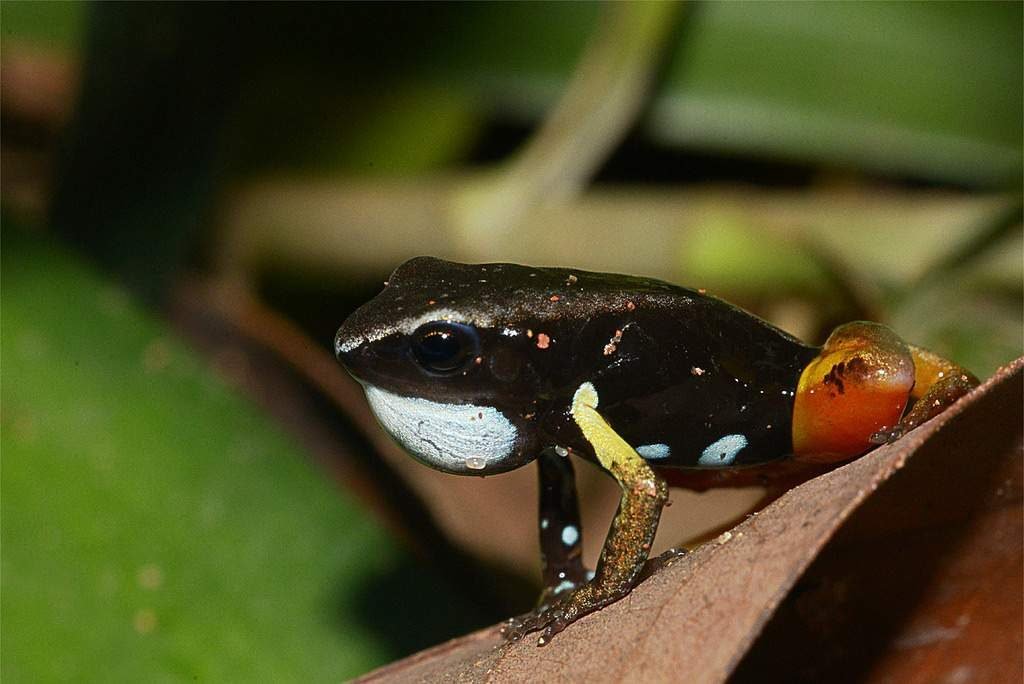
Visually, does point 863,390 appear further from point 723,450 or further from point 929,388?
point 723,450

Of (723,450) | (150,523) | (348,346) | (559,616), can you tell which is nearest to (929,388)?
(723,450)

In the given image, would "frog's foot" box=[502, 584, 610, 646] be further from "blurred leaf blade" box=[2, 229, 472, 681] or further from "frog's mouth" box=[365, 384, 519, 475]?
"blurred leaf blade" box=[2, 229, 472, 681]

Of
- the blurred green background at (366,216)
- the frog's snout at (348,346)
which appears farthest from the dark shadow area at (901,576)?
the blurred green background at (366,216)

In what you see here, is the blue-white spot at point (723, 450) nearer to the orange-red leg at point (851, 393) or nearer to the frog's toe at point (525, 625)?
the orange-red leg at point (851, 393)

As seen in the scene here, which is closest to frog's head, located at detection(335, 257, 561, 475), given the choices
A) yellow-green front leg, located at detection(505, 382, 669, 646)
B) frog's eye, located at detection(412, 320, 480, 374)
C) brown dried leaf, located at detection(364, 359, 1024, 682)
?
frog's eye, located at detection(412, 320, 480, 374)

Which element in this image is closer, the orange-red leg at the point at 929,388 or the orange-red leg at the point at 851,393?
the orange-red leg at the point at 929,388
